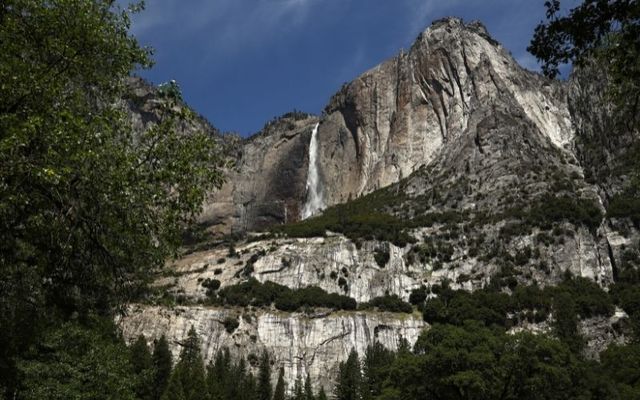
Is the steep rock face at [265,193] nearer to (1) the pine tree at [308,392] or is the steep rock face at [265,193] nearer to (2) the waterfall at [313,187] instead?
(2) the waterfall at [313,187]

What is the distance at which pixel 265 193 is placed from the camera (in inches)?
7338

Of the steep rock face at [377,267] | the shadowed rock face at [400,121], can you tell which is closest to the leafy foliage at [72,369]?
the steep rock face at [377,267]

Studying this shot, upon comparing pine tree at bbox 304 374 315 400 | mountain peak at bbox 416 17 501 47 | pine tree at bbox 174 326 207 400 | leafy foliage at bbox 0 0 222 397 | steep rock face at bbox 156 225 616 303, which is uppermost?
mountain peak at bbox 416 17 501 47

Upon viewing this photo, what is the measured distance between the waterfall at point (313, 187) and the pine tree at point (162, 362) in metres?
90.1

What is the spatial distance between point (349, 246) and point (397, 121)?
2386 inches

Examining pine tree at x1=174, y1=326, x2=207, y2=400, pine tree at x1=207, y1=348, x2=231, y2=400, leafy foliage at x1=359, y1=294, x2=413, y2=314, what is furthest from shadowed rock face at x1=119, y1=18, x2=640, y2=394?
pine tree at x1=174, y1=326, x2=207, y2=400

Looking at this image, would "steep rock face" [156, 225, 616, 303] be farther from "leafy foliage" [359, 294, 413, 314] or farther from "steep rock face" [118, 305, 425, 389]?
"steep rock face" [118, 305, 425, 389]

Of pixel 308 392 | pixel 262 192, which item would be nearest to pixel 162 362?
pixel 308 392

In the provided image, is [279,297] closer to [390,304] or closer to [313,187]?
[390,304]

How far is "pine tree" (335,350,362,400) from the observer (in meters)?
82.8

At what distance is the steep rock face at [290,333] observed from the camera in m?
97.6

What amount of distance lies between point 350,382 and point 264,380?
11.7 meters

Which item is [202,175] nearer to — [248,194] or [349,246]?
[349,246]

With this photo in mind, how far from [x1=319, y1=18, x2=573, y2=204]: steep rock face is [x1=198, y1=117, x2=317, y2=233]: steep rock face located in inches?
325
